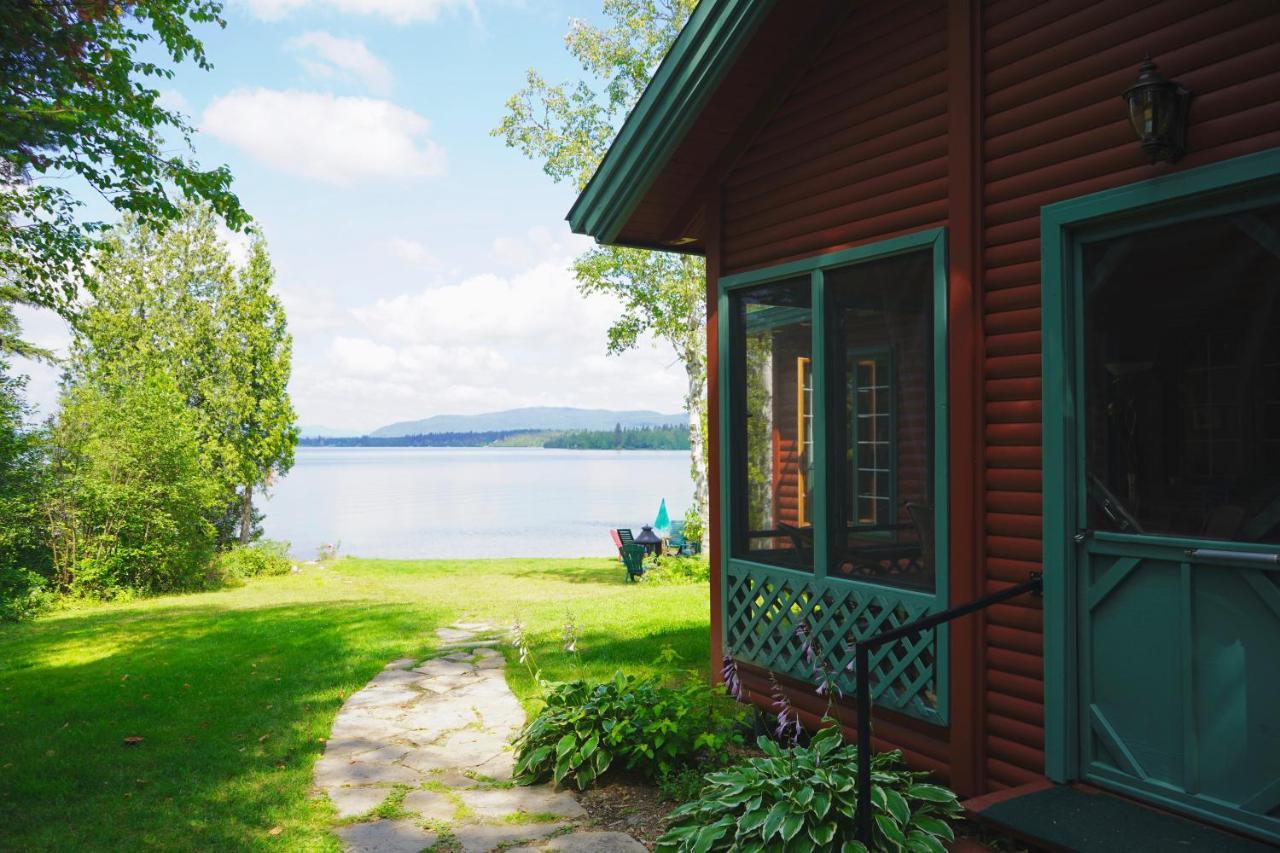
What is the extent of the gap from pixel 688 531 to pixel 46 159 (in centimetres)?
1250

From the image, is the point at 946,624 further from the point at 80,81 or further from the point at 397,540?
the point at 397,540

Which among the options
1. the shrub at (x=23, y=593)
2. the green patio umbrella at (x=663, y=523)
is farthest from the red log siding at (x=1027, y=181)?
the green patio umbrella at (x=663, y=523)

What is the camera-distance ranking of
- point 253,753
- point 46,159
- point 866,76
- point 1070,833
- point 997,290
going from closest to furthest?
point 1070,833 < point 997,290 < point 866,76 < point 253,753 < point 46,159

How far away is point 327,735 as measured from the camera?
5477mm

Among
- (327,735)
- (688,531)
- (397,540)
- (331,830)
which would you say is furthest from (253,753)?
(397,540)

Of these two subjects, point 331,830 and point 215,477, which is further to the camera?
point 215,477

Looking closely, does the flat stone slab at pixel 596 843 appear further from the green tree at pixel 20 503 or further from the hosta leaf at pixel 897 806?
the green tree at pixel 20 503

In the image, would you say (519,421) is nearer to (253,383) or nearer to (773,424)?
(253,383)

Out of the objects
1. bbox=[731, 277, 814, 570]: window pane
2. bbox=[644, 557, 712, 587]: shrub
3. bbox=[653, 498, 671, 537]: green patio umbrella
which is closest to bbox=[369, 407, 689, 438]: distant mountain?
bbox=[653, 498, 671, 537]: green patio umbrella

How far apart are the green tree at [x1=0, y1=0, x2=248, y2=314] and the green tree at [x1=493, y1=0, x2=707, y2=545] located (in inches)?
334

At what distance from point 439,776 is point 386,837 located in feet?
2.79

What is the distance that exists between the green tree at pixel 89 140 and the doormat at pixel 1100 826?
7.51m

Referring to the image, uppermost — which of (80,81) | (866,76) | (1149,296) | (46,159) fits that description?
(80,81)

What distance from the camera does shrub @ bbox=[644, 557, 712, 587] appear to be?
14.6m
